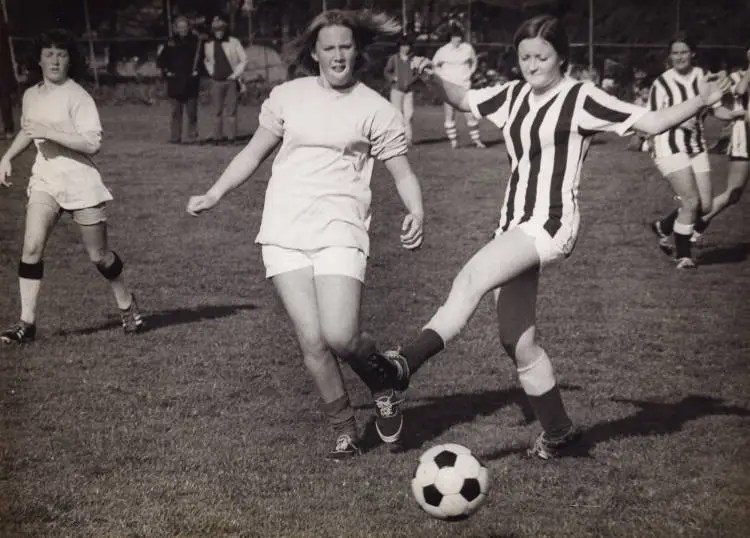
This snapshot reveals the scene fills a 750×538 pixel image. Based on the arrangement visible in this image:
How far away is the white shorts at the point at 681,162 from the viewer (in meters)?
10.7

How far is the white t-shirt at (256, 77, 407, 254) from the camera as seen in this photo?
→ 507 centimetres

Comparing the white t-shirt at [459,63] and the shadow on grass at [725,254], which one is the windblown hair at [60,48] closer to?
the shadow on grass at [725,254]

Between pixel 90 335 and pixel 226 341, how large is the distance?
105 cm

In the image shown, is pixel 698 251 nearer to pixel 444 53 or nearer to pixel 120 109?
pixel 444 53

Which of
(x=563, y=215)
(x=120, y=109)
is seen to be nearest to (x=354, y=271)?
(x=563, y=215)

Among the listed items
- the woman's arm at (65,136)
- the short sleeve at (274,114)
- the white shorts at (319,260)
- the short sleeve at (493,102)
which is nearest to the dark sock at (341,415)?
the white shorts at (319,260)

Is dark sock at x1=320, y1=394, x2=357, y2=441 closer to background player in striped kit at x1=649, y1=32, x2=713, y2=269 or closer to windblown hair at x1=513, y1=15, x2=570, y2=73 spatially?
windblown hair at x1=513, y1=15, x2=570, y2=73

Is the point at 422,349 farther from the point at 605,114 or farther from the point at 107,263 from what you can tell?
the point at 107,263

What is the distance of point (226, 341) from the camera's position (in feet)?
26.3

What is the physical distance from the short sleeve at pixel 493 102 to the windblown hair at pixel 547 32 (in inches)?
13.1

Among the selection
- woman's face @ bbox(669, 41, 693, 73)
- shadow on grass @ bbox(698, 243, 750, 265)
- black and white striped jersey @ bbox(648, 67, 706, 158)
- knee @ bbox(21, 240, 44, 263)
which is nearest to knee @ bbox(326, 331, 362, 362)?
knee @ bbox(21, 240, 44, 263)

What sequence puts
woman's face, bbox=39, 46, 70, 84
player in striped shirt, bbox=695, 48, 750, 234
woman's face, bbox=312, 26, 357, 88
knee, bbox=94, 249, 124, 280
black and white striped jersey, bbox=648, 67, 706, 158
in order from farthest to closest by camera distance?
player in striped shirt, bbox=695, 48, 750, 234 < black and white striped jersey, bbox=648, 67, 706, 158 < knee, bbox=94, 249, 124, 280 < woman's face, bbox=39, 46, 70, 84 < woman's face, bbox=312, 26, 357, 88

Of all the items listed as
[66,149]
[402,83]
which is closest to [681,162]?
[66,149]

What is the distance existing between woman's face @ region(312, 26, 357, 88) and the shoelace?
1.52 meters
